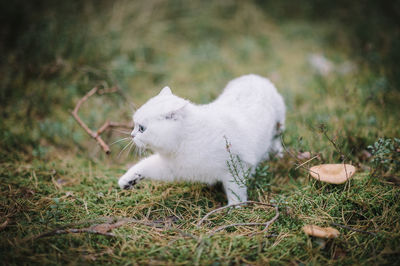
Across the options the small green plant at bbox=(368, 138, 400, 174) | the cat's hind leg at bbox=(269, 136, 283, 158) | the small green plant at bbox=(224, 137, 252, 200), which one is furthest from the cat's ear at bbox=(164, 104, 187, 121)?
the small green plant at bbox=(368, 138, 400, 174)

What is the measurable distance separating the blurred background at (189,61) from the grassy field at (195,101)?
0.02 m

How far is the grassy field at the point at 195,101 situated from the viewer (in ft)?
5.61

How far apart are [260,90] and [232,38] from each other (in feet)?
11.1

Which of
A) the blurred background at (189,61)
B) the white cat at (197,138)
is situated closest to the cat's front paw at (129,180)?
the white cat at (197,138)

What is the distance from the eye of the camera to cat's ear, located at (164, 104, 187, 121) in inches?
73.2

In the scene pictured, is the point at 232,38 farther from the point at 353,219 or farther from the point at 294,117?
the point at 353,219

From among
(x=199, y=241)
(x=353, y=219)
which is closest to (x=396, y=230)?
(x=353, y=219)

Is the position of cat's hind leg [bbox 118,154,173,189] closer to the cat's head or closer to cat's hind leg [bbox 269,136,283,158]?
the cat's head

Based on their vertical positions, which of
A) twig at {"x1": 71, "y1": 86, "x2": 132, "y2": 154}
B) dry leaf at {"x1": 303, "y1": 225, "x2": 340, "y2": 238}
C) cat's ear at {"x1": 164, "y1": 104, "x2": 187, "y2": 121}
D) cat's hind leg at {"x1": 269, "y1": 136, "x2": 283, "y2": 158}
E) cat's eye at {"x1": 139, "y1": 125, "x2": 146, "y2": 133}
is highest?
cat's ear at {"x1": 164, "y1": 104, "x2": 187, "y2": 121}

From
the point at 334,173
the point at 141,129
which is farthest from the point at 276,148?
the point at 141,129

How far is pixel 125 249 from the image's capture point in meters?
1.72

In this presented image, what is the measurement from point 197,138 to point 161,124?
28 cm

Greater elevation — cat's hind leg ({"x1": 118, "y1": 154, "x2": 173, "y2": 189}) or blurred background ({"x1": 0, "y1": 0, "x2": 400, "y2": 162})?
blurred background ({"x1": 0, "y1": 0, "x2": 400, "y2": 162})

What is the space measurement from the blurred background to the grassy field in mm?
24
